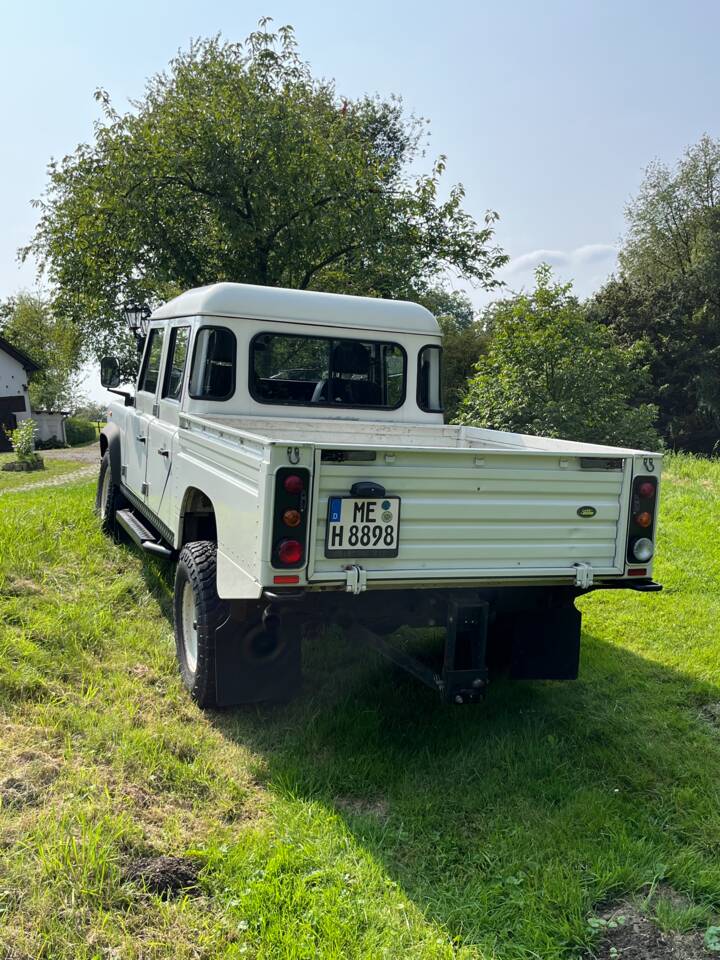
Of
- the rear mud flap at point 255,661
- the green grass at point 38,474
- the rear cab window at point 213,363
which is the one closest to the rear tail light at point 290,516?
the rear mud flap at point 255,661

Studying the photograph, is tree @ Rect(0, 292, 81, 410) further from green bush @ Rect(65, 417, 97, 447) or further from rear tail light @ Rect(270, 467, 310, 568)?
rear tail light @ Rect(270, 467, 310, 568)

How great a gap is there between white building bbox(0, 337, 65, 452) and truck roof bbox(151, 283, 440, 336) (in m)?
25.7

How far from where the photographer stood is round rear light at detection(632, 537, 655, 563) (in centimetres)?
376

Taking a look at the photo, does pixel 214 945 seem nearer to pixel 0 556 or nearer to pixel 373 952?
pixel 373 952

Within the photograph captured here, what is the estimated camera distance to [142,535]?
17.9 feet

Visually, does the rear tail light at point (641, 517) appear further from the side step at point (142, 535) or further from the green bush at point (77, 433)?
the green bush at point (77, 433)

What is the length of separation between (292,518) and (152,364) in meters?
3.64

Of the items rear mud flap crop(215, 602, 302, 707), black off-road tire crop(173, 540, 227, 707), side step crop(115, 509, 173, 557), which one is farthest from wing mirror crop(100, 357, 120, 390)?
rear mud flap crop(215, 602, 302, 707)

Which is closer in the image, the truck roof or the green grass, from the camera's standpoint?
the truck roof

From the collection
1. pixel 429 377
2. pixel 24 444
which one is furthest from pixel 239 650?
pixel 24 444

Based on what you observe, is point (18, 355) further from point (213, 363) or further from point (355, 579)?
point (355, 579)

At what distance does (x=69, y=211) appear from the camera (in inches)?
572

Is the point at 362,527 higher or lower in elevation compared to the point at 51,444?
higher

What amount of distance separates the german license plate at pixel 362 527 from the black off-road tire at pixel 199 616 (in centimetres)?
94
